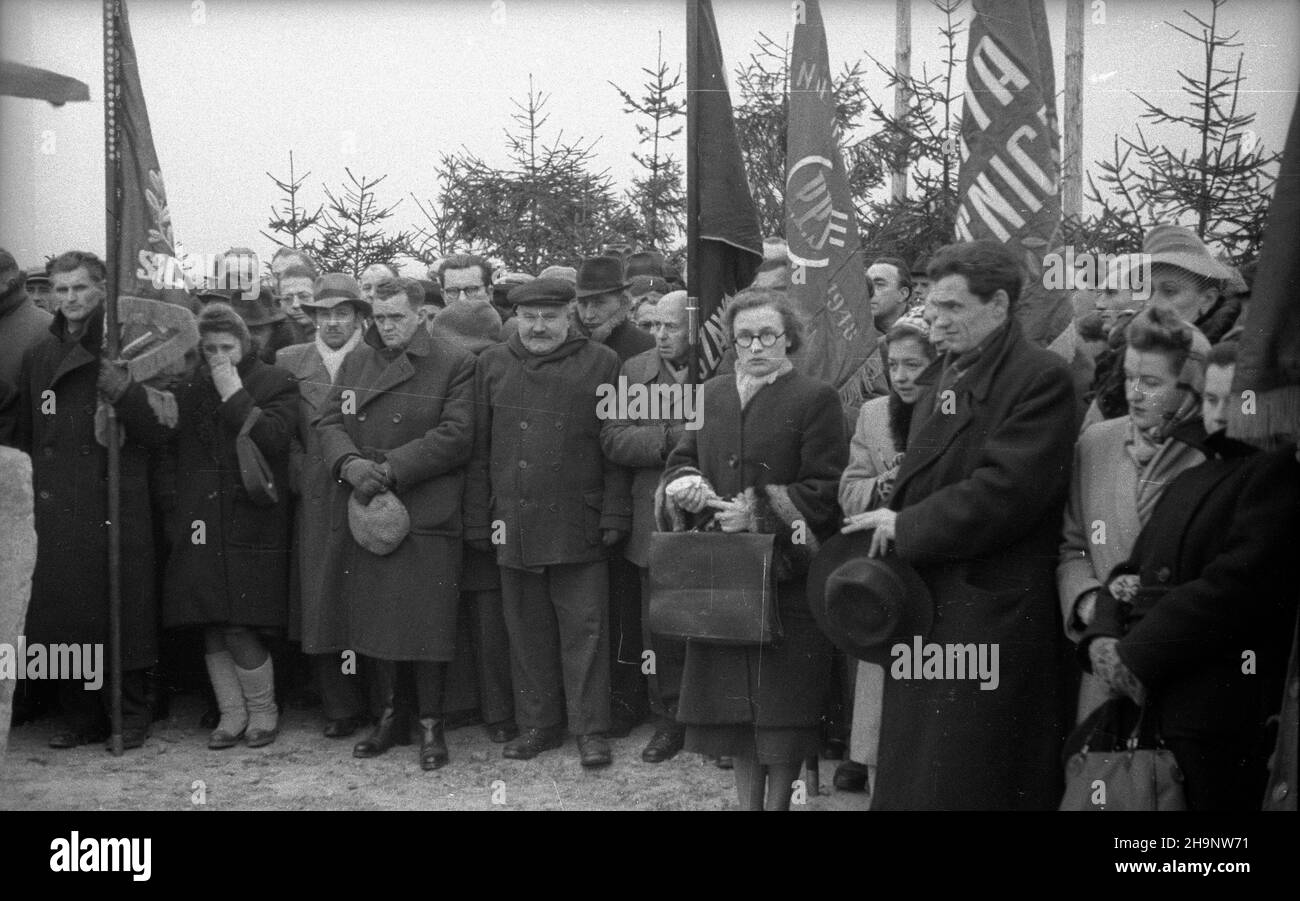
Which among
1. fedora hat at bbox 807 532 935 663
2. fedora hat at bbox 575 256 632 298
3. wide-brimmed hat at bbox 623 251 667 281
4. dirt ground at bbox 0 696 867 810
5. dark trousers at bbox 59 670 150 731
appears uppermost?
wide-brimmed hat at bbox 623 251 667 281

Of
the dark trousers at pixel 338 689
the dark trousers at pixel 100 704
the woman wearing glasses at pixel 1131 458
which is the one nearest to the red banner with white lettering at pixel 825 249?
the woman wearing glasses at pixel 1131 458

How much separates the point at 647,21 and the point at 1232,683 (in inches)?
110

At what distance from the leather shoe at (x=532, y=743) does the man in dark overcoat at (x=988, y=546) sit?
1541 mm

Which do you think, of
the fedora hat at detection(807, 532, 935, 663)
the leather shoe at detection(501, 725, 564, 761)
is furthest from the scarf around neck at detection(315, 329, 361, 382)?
the fedora hat at detection(807, 532, 935, 663)

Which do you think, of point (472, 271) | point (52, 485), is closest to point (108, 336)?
point (52, 485)

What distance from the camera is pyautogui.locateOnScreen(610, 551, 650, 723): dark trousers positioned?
17.9ft

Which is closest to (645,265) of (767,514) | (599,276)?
(599,276)

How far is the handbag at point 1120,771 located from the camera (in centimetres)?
365

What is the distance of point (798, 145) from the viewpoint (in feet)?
16.8

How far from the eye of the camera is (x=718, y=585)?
450 centimetres

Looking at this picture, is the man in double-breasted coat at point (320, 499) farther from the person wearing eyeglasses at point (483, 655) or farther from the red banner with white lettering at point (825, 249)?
the red banner with white lettering at point (825, 249)

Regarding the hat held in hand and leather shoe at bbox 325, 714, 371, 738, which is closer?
the hat held in hand

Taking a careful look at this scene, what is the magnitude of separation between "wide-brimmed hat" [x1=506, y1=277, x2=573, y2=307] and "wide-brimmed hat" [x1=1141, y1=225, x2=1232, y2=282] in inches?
80.0

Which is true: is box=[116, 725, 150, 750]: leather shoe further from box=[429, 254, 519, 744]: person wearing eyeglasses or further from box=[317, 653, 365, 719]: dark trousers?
box=[429, 254, 519, 744]: person wearing eyeglasses
